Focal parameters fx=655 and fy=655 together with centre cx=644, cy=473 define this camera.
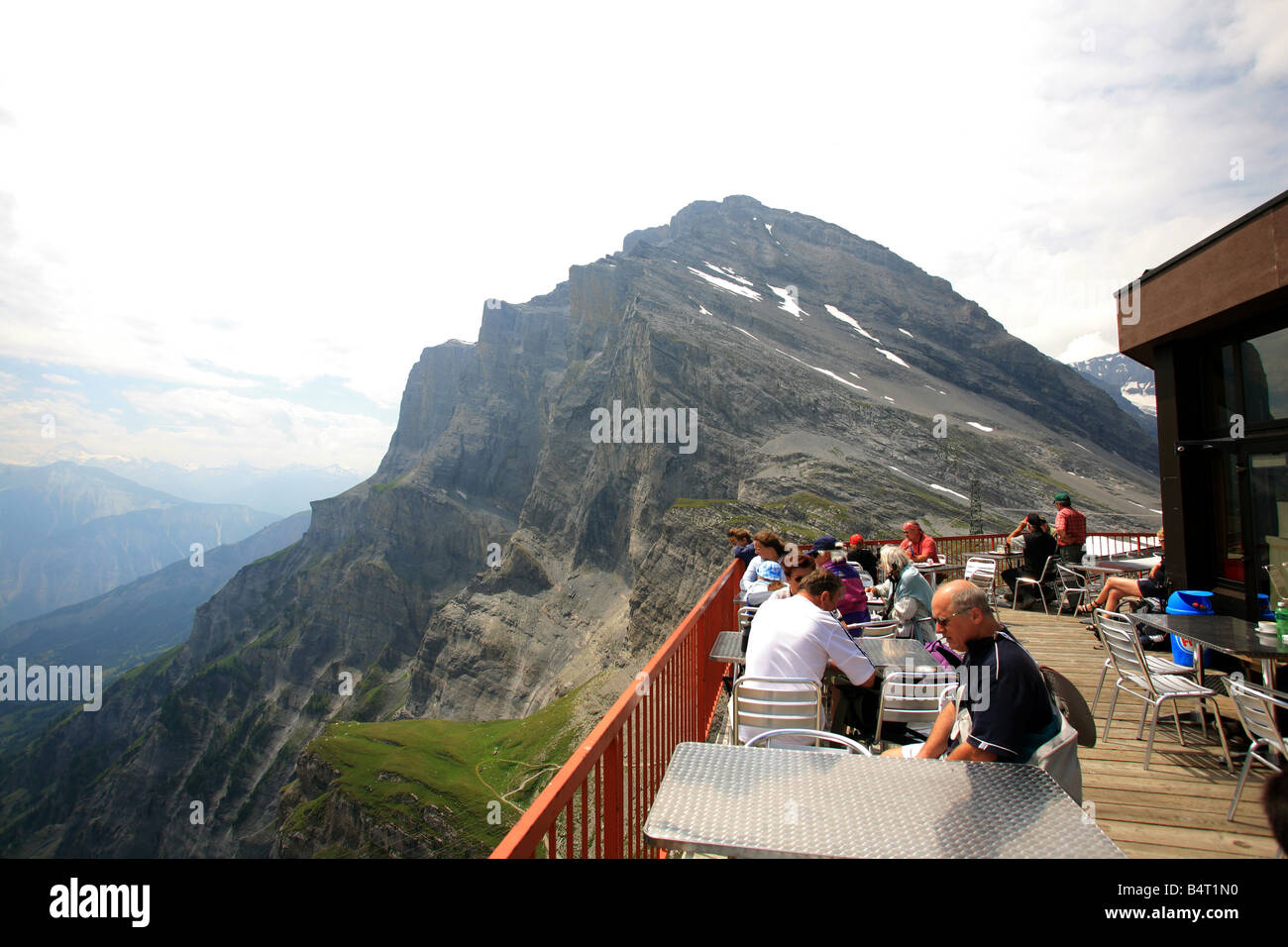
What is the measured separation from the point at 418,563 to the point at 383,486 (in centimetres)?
1804

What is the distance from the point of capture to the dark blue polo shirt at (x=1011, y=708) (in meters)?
2.86

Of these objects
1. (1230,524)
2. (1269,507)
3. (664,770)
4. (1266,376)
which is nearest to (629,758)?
(664,770)

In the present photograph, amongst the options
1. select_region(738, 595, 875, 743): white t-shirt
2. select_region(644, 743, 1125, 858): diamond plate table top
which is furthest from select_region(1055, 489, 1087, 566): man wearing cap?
select_region(644, 743, 1125, 858): diamond plate table top

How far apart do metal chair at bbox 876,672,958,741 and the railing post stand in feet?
6.39

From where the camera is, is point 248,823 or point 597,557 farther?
point 248,823

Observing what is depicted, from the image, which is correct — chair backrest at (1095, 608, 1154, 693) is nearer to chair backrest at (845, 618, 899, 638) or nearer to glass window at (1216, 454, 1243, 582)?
chair backrest at (845, 618, 899, 638)

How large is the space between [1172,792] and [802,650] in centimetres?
287

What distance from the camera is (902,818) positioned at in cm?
235

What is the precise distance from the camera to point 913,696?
437 centimetres

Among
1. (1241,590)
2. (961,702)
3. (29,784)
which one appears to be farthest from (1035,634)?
(29,784)

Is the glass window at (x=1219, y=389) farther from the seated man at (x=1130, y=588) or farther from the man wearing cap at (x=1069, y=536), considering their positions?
the man wearing cap at (x=1069, y=536)

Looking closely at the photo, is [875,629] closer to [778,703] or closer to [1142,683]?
[1142,683]

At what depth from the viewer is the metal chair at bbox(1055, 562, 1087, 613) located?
33.5ft
